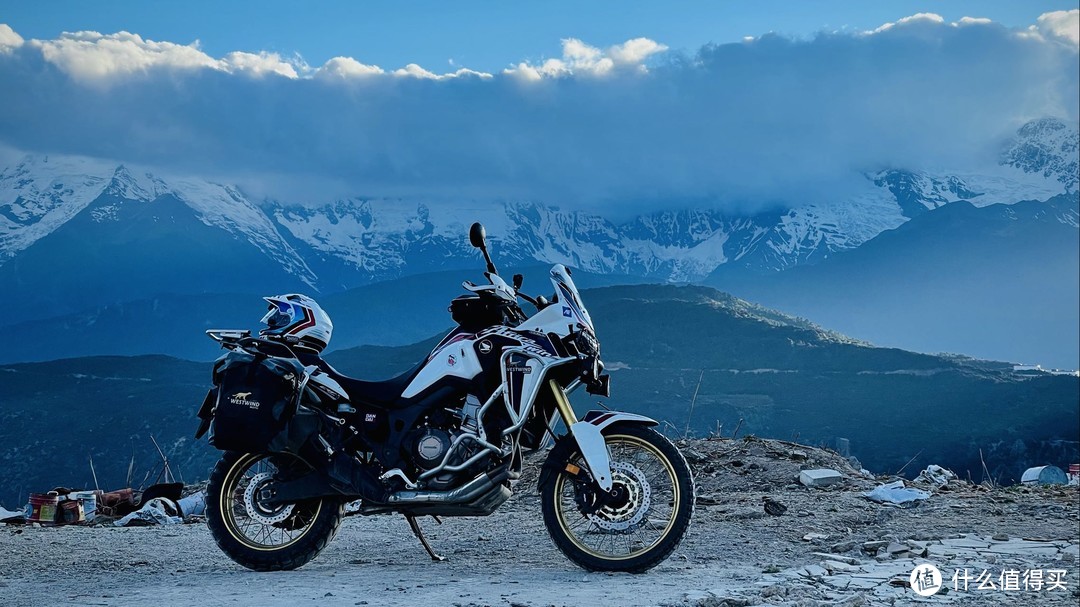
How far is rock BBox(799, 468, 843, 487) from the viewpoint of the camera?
383 inches

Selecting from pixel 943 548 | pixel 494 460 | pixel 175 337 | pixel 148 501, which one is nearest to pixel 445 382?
pixel 494 460

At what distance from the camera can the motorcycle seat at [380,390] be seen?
5.96 meters

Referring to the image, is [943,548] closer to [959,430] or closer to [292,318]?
[292,318]

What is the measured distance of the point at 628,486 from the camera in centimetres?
580

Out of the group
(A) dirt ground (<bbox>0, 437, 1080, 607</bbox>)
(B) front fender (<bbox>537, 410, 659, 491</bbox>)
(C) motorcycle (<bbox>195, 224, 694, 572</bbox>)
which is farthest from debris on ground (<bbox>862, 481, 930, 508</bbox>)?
(B) front fender (<bbox>537, 410, 659, 491</bbox>)

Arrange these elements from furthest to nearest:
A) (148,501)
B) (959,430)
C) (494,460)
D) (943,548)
→ (959,430) < (148,501) < (943,548) < (494,460)

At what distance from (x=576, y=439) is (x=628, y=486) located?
1.28 feet

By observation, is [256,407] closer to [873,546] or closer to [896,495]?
[873,546]

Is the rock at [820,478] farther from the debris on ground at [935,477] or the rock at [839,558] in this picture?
the rock at [839,558]

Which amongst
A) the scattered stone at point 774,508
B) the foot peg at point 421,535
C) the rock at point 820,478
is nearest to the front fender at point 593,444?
the foot peg at point 421,535

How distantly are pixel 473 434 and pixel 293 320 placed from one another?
130 cm

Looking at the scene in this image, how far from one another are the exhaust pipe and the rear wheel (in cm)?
55

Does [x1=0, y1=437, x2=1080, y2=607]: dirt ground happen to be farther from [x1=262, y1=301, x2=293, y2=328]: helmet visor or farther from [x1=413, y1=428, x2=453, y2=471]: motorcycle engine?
[x1=262, y1=301, x2=293, y2=328]: helmet visor

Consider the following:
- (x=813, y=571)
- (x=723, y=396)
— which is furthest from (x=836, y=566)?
(x=723, y=396)
